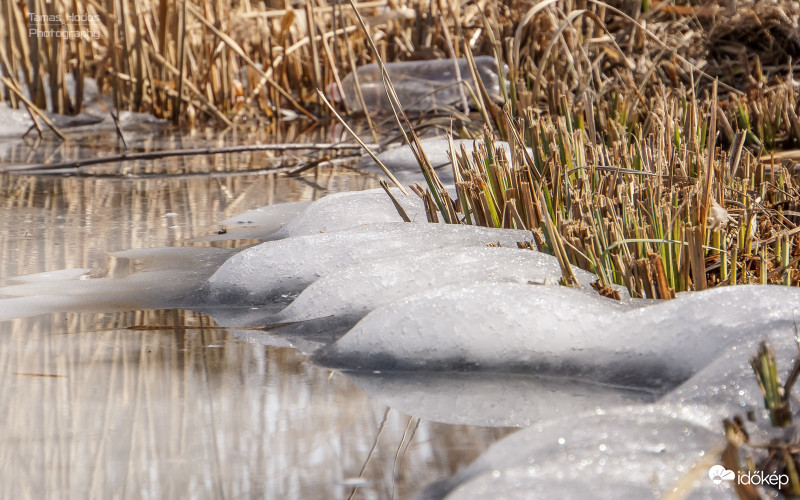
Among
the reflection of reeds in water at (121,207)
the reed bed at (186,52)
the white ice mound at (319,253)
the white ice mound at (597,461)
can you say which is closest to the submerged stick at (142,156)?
the reflection of reeds in water at (121,207)

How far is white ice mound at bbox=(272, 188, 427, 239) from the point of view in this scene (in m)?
1.91

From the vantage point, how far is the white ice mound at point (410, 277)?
1342 mm

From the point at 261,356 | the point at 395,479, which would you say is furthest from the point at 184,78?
the point at 395,479

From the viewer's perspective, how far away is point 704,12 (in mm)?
4449

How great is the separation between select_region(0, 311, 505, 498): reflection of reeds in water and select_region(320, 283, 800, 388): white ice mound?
0.10m

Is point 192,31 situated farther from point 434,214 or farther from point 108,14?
point 434,214

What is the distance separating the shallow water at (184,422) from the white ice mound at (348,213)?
0.55 meters

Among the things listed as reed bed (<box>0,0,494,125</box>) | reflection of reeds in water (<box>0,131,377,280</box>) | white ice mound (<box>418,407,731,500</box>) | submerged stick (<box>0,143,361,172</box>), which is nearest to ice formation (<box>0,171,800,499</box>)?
white ice mound (<box>418,407,731,500</box>)

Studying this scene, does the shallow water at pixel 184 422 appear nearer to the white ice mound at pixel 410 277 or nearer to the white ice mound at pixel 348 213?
the white ice mound at pixel 410 277

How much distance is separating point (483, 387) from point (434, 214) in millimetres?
691

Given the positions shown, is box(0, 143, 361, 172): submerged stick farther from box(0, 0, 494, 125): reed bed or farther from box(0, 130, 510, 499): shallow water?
box(0, 130, 510, 499): shallow water

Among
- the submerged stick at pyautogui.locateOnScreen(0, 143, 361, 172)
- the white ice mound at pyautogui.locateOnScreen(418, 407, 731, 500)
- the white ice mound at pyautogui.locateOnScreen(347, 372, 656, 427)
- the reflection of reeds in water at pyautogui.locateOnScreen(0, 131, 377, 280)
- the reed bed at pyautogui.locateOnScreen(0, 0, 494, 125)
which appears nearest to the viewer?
the white ice mound at pyautogui.locateOnScreen(418, 407, 731, 500)

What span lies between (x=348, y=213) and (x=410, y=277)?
1.97 ft

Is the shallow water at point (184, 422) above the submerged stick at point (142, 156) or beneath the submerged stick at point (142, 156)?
above
